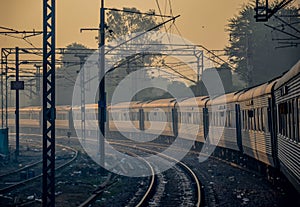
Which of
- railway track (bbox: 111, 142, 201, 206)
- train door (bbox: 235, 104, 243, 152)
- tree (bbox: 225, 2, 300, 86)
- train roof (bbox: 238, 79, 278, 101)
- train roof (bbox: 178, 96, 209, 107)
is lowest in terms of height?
railway track (bbox: 111, 142, 201, 206)

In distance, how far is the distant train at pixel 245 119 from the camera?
13.2 meters

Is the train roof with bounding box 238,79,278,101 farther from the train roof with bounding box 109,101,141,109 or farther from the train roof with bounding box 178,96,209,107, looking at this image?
the train roof with bounding box 109,101,141,109

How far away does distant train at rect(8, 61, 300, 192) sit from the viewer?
1318 centimetres

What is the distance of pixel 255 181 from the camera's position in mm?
20562

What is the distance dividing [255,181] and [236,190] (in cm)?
219

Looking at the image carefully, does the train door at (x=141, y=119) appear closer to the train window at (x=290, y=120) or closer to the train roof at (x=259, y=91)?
the train roof at (x=259, y=91)

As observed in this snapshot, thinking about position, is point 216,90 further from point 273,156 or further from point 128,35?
point 273,156

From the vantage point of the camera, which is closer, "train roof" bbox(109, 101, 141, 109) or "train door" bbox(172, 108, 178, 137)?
"train door" bbox(172, 108, 178, 137)

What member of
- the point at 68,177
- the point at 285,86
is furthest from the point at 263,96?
the point at 68,177

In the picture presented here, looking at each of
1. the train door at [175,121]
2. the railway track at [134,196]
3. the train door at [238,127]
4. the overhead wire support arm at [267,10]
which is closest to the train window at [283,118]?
the overhead wire support arm at [267,10]

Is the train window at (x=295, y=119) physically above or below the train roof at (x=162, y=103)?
below

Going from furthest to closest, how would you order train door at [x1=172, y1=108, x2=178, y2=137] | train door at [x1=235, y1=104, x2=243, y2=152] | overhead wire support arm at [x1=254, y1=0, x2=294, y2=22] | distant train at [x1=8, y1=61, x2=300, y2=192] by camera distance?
train door at [x1=172, y1=108, x2=178, y2=137], train door at [x1=235, y1=104, x2=243, y2=152], overhead wire support arm at [x1=254, y1=0, x2=294, y2=22], distant train at [x1=8, y1=61, x2=300, y2=192]

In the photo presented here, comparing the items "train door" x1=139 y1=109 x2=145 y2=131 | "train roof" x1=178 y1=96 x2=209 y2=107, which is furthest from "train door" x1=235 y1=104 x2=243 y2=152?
"train door" x1=139 y1=109 x2=145 y2=131

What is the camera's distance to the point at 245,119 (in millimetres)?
23219
